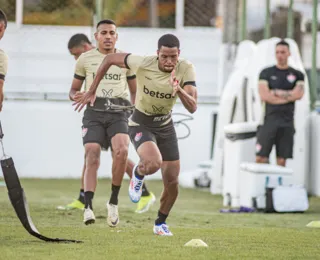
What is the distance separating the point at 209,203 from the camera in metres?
17.3

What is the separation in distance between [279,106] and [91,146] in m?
5.23

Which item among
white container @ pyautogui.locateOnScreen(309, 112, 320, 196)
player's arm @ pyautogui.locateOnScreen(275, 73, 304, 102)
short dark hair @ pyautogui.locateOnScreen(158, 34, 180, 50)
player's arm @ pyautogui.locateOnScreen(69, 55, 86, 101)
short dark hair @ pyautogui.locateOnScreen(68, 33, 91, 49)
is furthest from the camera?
white container @ pyautogui.locateOnScreen(309, 112, 320, 196)

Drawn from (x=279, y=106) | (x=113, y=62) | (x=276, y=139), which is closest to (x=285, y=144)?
(x=276, y=139)

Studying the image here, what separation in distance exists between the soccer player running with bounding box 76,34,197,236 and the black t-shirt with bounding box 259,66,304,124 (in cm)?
584

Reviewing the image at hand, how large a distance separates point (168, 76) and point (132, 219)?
316cm

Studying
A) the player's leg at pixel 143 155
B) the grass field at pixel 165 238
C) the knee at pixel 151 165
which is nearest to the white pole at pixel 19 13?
the grass field at pixel 165 238

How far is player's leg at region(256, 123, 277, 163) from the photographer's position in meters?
16.8

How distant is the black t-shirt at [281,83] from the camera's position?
55.2 ft

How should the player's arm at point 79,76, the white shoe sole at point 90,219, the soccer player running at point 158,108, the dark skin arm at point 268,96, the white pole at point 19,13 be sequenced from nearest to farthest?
the soccer player running at point 158,108 → the white shoe sole at point 90,219 → the player's arm at point 79,76 → the dark skin arm at point 268,96 → the white pole at point 19,13

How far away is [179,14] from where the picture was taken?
2295 cm

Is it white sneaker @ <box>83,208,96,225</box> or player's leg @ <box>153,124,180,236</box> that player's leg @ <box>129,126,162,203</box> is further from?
white sneaker @ <box>83,208,96,225</box>

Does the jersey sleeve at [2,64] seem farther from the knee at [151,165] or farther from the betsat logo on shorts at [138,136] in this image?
the knee at [151,165]

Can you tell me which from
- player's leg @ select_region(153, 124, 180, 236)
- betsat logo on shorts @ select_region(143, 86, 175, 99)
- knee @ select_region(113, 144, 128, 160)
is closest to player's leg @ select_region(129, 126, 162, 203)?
player's leg @ select_region(153, 124, 180, 236)

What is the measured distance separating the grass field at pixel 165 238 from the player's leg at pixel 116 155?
0.18 meters
